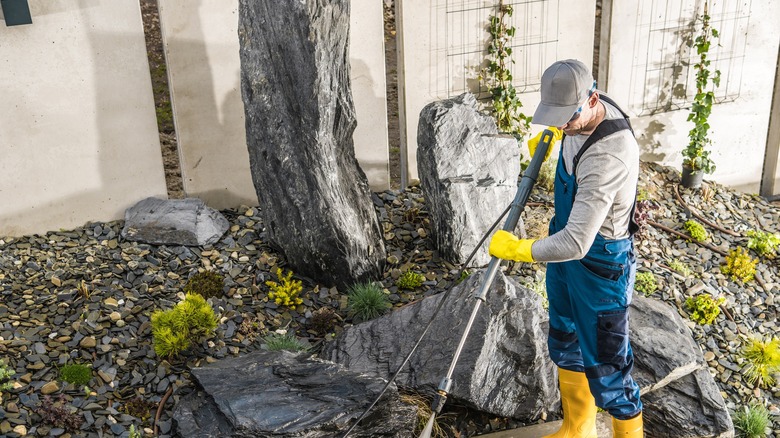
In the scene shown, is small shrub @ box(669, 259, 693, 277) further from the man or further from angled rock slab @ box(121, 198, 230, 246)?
angled rock slab @ box(121, 198, 230, 246)

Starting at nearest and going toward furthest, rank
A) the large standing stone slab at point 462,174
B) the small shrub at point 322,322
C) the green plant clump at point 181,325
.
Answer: the green plant clump at point 181,325, the small shrub at point 322,322, the large standing stone slab at point 462,174

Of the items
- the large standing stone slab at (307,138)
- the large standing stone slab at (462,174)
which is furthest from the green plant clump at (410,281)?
the large standing stone slab at (462,174)

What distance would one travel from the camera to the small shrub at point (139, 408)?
485 cm

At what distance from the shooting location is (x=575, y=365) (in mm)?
4695

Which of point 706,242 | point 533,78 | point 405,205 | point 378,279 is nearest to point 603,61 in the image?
point 533,78

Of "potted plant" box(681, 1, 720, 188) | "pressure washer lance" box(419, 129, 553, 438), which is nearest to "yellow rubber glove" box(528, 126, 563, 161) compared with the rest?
"pressure washer lance" box(419, 129, 553, 438)

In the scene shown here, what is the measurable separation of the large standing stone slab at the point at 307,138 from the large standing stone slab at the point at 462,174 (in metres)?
0.53

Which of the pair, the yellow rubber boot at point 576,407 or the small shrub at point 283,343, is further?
the small shrub at point 283,343

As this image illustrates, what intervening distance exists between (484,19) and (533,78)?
2.49 ft

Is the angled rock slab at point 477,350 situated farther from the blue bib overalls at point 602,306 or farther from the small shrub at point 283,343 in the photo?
the blue bib overalls at point 602,306

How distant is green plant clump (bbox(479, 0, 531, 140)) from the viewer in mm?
7312

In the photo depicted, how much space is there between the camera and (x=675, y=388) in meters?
5.29

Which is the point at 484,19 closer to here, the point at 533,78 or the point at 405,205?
the point at 533,78

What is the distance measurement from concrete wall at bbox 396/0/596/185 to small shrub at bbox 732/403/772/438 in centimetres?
340
